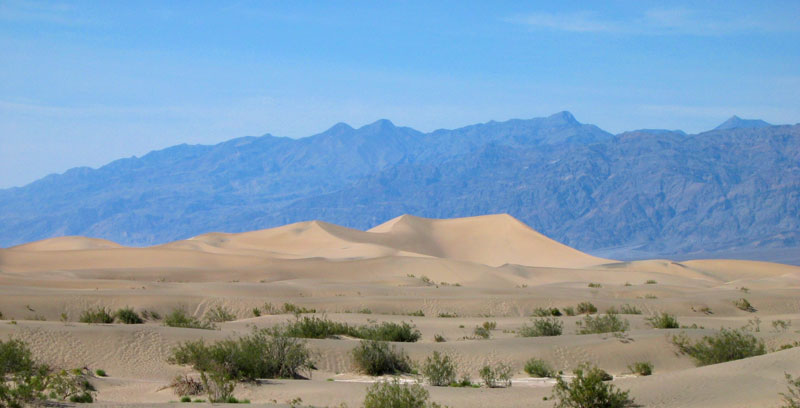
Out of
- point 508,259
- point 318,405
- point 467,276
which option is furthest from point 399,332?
point 508,259

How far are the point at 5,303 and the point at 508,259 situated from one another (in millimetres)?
59879

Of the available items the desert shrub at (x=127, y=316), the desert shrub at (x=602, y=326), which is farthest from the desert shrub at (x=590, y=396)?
the desert shrub at (x=127, y=316)

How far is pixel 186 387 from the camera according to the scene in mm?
16062

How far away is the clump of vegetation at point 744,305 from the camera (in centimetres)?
3631

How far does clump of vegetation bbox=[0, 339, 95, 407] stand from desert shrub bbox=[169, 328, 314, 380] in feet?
6.94

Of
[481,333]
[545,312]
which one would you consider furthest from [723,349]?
[545,312]

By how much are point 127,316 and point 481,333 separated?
11.4 metres

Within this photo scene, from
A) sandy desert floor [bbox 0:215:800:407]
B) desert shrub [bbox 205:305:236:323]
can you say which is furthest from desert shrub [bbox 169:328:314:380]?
desert shrub [bbox 205:305:236:323]

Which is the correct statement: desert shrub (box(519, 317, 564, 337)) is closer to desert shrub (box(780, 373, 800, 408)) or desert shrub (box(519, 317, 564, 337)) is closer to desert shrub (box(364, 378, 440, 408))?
desert shrub (box(780, 373, 800, 408))

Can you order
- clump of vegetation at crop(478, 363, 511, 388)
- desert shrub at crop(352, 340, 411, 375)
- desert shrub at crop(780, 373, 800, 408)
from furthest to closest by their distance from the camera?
desert shrub at crop(352, 340, 411, 375), clump of vegetation at crop(478, 363, 511, 388), desert shrub at crop(780, 373, 800, 408)

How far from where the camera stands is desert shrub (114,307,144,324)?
2861 centimetres

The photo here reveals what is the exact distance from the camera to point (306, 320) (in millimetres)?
24172

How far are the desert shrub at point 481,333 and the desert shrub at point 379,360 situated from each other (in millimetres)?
5463

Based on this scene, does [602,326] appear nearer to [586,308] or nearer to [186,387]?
[586,308]
